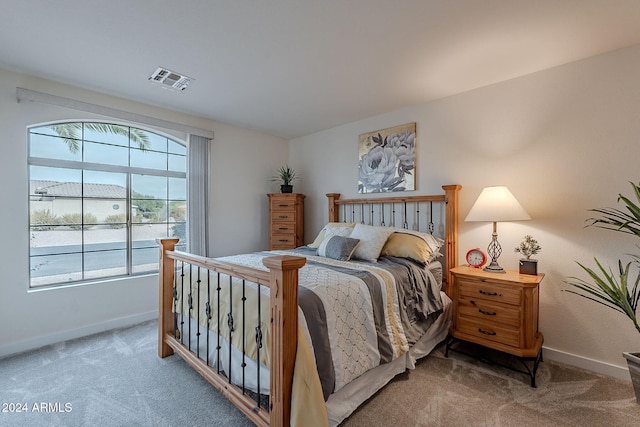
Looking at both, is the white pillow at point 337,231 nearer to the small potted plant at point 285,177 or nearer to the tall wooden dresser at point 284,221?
the tall wooden dresser at point 284,221

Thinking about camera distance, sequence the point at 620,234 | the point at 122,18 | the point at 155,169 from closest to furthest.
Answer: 1. the point at 122,18
2. the point at 620,234
3. the point at 155,169

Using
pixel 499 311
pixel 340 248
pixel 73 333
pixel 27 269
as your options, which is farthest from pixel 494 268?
pixel 27 269

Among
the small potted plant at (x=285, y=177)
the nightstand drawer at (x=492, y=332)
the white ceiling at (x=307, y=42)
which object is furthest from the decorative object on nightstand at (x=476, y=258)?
the small potted plant at (x=285, y=177)

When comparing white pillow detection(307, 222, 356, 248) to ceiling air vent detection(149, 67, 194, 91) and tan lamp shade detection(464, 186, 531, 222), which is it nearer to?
tan lamp shade detection(464, 186, 531, 222)

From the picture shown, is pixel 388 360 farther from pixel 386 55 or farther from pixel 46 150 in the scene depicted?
pixel 46 150

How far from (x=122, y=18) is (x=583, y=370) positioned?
4232 mm

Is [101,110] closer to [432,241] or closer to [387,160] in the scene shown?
[387,160]

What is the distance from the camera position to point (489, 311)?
2.24 meters

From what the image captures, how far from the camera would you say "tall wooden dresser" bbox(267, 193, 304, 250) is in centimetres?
409

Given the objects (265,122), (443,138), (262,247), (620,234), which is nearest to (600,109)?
(620,234)

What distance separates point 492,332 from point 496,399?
497mm

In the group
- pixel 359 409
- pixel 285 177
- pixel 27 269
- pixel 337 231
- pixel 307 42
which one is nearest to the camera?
pixel 359 409

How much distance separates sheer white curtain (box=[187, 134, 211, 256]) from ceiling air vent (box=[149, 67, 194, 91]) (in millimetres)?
867

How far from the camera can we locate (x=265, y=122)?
389 cm
